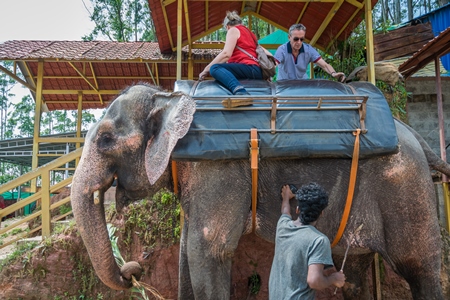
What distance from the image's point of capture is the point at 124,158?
3.60 meters

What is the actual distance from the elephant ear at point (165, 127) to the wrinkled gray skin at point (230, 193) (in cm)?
1

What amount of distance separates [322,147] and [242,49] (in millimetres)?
1320

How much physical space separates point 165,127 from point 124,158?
452 millimetres

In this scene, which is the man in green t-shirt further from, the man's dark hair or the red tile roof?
the red tile roof

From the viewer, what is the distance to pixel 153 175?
133 inches

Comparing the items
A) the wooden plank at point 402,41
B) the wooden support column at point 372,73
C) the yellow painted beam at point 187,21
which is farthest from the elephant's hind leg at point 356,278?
the wooden plank at point 402,41

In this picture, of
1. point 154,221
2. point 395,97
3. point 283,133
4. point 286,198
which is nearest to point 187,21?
point 154,221

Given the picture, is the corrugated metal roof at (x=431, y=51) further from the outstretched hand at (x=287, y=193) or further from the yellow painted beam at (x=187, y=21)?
the outstretched hand at (x=287, y=193)

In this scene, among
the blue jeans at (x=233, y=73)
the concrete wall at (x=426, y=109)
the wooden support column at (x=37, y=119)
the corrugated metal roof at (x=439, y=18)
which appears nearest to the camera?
the blue jeans at (x=233, y=73)

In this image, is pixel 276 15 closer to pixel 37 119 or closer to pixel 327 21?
pixel 327 21

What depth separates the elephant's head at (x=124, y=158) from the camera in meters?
3.40

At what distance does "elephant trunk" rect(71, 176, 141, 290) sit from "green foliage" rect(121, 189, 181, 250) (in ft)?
6.85

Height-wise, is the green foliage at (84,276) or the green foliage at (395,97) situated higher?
the green foliage at (395,97)

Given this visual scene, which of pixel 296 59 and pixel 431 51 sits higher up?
pixel 431 51
